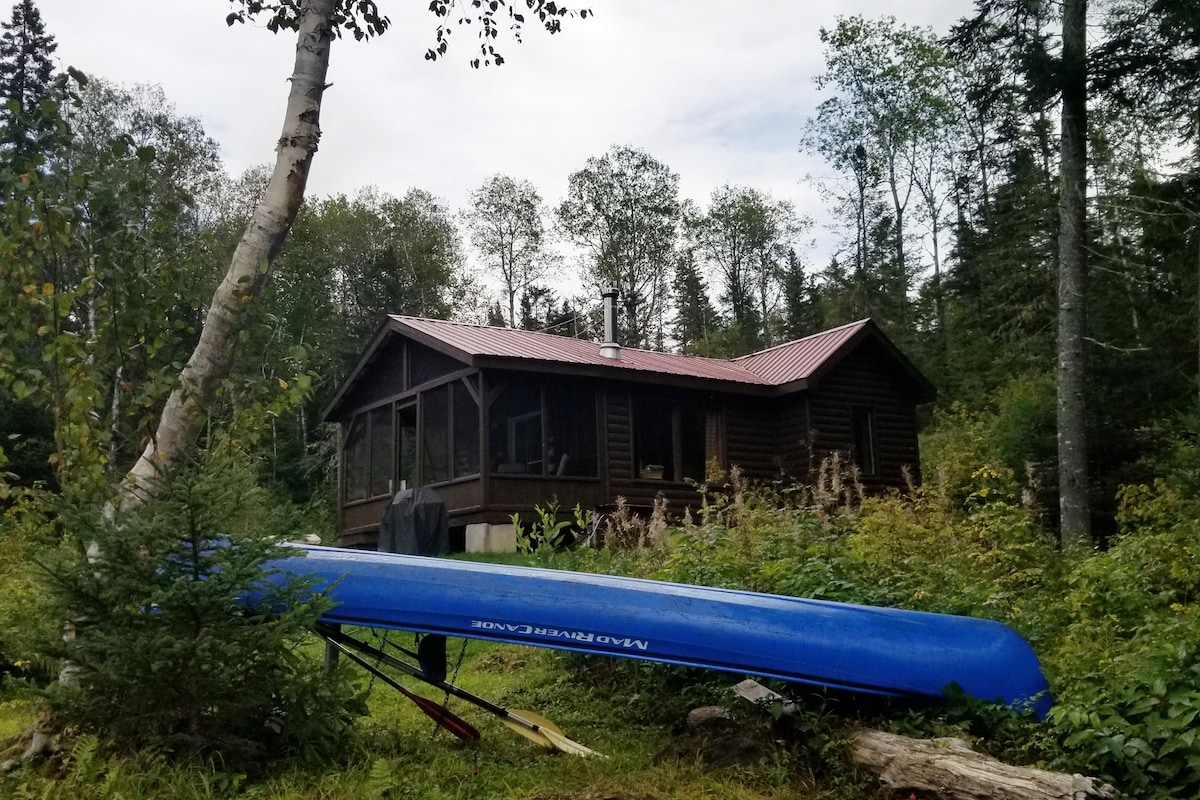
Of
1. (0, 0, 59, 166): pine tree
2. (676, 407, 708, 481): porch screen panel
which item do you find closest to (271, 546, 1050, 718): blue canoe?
(676, 407, 708, 481): porch screen panel

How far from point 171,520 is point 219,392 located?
111 cm

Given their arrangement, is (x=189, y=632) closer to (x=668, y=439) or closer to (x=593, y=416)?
(x=593, y=416)

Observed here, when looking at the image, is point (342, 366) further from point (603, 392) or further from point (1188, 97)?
point (1188, 97)

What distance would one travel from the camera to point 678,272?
42.7 m

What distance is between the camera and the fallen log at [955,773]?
4395mm

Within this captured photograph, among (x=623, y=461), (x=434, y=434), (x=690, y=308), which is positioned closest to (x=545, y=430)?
(x=623, y=461)

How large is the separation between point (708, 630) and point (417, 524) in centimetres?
865

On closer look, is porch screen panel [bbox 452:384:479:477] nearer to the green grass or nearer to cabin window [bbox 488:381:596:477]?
cabin window [bbox 488:381:596:477]

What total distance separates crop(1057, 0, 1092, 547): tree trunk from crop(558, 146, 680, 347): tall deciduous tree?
89.0ft

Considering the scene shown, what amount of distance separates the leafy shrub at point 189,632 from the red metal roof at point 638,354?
11346 mm

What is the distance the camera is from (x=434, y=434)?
24625mm

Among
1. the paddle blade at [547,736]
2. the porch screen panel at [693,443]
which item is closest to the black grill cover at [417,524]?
the porch screen panel at [693,443]

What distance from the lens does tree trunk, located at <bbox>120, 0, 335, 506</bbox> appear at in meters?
5.34

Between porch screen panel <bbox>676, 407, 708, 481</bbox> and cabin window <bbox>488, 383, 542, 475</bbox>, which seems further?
cabin window <bbox>488, 383, 542, 475</bbox>
